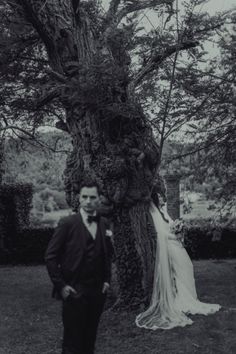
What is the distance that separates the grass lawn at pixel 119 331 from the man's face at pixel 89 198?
2333mm

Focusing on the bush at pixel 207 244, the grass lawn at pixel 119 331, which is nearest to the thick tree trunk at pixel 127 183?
the grass lawn at pixel 119 331

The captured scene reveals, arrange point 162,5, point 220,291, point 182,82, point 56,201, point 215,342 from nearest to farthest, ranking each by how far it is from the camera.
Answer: point 215,342 → point 162,5 → point 182,82 → point 220,291 → point 56,201

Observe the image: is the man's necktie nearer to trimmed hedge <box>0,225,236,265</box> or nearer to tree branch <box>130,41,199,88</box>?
tree branch <box>130,41,199,88</box>

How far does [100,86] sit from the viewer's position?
268 inches

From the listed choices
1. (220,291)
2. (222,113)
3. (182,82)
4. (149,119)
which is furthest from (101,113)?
(220,291)

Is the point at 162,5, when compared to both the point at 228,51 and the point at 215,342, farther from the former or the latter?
the point at 215,342

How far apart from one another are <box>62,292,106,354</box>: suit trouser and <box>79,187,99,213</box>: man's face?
2.59 feet

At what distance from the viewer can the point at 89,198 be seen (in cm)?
470

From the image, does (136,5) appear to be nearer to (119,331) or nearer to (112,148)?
(112,148)

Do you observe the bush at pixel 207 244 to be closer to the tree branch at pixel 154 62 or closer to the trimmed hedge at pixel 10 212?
the trimmed hedge at pixel 10 212

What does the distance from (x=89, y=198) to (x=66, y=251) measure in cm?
54

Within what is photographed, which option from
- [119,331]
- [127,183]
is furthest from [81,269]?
[127,183]

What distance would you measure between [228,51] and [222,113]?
1.02m

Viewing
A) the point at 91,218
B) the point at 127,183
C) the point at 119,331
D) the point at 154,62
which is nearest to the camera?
the point at 91,218
